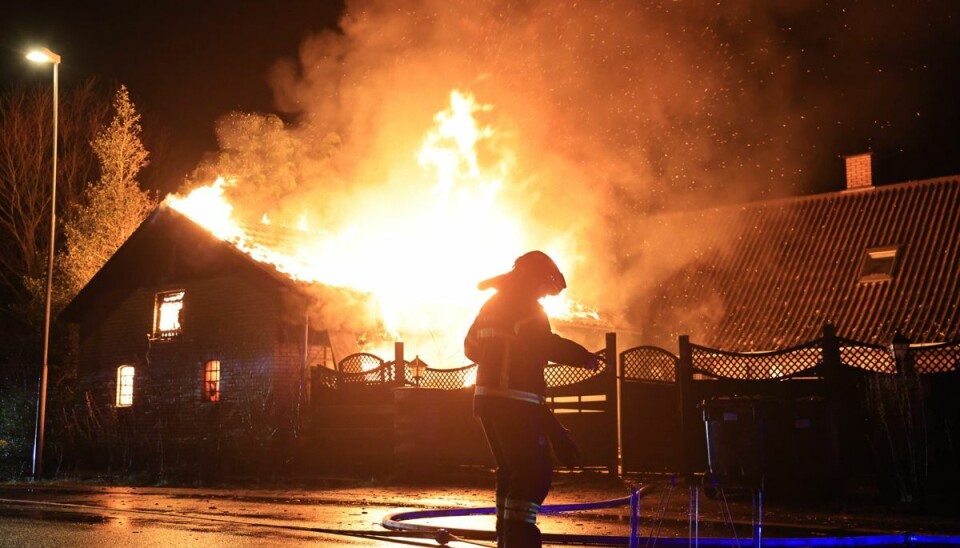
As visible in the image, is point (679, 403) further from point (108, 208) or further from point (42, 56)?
point (108, 208)

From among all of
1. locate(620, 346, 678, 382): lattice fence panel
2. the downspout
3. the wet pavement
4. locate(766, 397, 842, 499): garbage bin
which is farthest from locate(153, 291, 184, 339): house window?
locate(766, 397, 842, 499): garbage bin

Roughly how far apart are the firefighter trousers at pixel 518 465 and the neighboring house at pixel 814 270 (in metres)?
19.2

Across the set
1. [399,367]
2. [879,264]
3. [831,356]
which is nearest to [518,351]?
[831,356]

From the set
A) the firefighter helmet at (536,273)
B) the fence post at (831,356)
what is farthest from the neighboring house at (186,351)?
the firefighter helmet at (536,273)

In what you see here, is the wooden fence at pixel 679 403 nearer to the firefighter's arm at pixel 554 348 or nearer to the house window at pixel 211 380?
the house window at pixel 211 380

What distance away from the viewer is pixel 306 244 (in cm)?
2520

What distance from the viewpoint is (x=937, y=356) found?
12.8m

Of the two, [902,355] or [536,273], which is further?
[902,355]

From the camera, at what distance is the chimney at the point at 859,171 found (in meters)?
30.3

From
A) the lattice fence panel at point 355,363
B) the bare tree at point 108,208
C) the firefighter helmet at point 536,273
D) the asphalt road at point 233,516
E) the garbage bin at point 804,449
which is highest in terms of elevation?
the bare tree at point 108,208

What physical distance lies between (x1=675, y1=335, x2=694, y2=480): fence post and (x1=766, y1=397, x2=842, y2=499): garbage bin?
2.29 metres

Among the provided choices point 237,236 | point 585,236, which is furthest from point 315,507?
point 585,236

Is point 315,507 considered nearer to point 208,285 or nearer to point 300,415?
point 300,415

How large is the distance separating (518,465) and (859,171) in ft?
90.5
